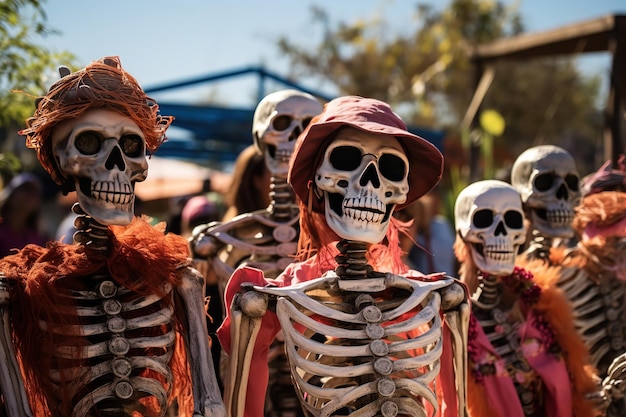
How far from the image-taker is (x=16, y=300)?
3.74m

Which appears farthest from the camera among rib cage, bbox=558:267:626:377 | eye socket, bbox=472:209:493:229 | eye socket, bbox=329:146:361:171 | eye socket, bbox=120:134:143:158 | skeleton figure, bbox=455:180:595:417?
rib cage, bbox=558:267:626:377

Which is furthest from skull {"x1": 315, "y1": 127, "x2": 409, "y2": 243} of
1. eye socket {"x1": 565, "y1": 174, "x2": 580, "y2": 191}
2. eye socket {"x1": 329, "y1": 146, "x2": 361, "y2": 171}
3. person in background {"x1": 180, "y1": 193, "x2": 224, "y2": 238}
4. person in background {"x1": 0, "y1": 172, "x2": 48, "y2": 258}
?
person in background {"x1": 0, "y1": 172, "x2": 48, "y2": 258}

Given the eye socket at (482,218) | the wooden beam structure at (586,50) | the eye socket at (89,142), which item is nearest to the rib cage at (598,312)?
the eye socket at (482,218)

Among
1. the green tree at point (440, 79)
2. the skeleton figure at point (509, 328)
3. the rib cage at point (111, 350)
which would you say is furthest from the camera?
the green tree at point (440, 79)

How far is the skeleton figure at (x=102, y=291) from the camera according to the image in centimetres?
370

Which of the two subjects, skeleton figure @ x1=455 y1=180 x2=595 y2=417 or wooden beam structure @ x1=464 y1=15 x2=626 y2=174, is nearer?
skeleton figure @ x1=455 y1=180 x2=595 y2=417

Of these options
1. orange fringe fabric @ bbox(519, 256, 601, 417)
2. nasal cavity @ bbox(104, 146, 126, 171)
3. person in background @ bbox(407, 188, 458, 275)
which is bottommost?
orange fringe fabric @ bbox(519, 256, 601, 417)

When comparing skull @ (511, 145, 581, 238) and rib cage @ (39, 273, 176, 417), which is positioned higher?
skull @ (511, 145, 581, 238)

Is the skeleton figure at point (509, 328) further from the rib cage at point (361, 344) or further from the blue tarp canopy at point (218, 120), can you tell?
the blue tarp canopy at point (218, 120)

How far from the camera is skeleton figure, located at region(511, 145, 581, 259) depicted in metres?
5.68

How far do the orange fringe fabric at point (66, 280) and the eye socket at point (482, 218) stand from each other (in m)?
1.59

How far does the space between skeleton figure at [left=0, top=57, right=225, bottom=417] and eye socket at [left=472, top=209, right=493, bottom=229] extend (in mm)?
1613

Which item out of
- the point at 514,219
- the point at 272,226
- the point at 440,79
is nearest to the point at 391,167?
the point at 514,219

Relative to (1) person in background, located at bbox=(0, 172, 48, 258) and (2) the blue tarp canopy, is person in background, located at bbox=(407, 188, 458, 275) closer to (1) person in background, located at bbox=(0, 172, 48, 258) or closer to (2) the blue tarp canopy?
(2) the blue tarp canopy
